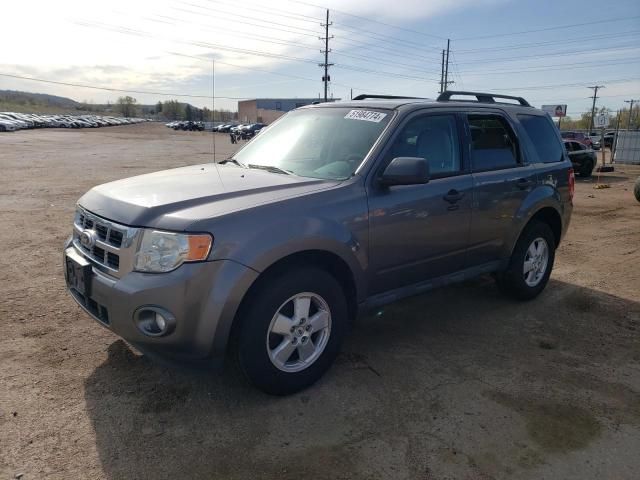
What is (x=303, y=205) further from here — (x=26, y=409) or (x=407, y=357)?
(x=26, y=409)

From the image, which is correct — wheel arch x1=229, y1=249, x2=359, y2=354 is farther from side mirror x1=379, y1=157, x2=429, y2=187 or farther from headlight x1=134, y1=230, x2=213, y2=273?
side mirror x1=379, y1=157, x2=429, y2=187

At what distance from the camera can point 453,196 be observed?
4.02 meters

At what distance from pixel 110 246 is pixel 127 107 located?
164 meters

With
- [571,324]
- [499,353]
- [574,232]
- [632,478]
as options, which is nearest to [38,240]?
[499,353]

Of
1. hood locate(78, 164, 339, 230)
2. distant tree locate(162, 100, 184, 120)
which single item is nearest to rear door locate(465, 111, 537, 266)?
hood locate(78, 164, 339, 230)

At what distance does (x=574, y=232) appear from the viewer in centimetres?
856

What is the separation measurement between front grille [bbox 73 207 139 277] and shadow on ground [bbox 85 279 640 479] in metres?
0.85

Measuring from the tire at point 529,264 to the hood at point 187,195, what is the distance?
7.81ft

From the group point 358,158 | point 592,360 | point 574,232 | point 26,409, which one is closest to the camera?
point 26,409

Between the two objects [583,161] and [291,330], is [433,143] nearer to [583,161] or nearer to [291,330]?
[291,330]

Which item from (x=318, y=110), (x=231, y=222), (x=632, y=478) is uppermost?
(x=318, y=110)

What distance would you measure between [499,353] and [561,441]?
1.14m

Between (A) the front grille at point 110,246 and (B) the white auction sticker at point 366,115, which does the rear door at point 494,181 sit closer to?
(B) the white auction sticker at point 366,115

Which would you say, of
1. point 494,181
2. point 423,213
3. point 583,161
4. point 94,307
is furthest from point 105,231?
point 583,161
